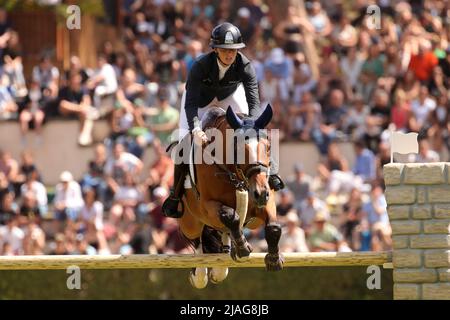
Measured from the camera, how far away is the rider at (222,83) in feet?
35.1

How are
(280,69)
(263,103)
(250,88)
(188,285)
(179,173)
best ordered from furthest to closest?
(280,69)
(263,103)
(188,285)
(179,173)
(250,88)

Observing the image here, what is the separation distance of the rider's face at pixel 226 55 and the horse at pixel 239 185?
408 mm

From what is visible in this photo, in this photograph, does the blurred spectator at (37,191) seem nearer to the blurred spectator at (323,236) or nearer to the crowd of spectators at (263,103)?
the crowd of spectators at (263,103)

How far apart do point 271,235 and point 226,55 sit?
157 centimetres

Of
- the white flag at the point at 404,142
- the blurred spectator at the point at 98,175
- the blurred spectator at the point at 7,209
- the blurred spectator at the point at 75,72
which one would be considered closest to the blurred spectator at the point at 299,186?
the blurred spectator at the point at 98,175

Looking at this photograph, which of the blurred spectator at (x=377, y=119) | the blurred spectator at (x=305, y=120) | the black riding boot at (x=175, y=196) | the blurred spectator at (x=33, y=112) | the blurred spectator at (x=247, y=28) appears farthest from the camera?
the blurred spectator at (x=247, y=28)

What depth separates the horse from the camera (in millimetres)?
10133

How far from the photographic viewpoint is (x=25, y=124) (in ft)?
62.0

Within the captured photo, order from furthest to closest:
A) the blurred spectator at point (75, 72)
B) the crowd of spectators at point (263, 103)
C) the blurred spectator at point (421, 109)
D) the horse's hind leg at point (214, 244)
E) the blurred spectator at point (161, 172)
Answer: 1. the blurred spectator at point (75, 72)
2. the blurred spectator at point (161, 172)
3. the blurred spectator at point (421, 109)
4. the crowd of spectators at point (263, 103)
5. the horse's hind leg at point (214, 244)

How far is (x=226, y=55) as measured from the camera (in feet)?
35.4

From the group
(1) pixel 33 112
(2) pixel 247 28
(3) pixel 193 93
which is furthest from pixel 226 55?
(2) pixel 247 28

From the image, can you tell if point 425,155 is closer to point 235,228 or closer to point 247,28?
point 247,28

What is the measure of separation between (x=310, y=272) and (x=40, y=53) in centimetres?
690
